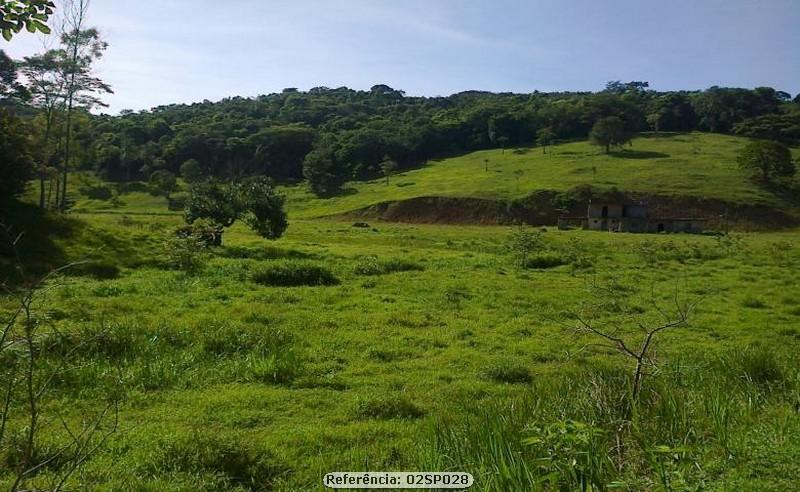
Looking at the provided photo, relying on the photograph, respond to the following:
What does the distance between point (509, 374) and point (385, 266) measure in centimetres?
1491

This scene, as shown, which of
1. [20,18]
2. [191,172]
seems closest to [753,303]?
[20,18]

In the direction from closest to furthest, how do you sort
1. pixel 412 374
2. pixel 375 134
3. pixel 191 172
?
pixel 412 374, pixel 191 172, pixel 375 134

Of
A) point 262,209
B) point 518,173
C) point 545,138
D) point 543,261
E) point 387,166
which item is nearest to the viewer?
point 543,261

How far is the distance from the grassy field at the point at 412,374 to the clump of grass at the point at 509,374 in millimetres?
30

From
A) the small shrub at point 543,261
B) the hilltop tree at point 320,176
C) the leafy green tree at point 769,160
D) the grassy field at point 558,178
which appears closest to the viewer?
the small shrub at point 543,261

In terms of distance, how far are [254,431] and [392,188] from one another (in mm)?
80267

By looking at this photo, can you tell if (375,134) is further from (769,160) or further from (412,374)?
(412,374)

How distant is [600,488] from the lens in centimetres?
474

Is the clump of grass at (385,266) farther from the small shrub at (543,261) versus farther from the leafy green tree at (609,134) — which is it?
the leafy green tree at (609,134)

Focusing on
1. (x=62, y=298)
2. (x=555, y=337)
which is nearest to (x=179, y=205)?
(x=62, y=298)

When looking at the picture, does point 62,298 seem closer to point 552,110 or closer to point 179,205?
point 179,205

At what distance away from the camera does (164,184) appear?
85.5 meters

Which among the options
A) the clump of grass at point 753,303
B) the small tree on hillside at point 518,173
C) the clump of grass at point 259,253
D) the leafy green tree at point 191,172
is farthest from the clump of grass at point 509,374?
the leafy green tree at point 191,172

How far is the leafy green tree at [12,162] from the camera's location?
25172 mm
